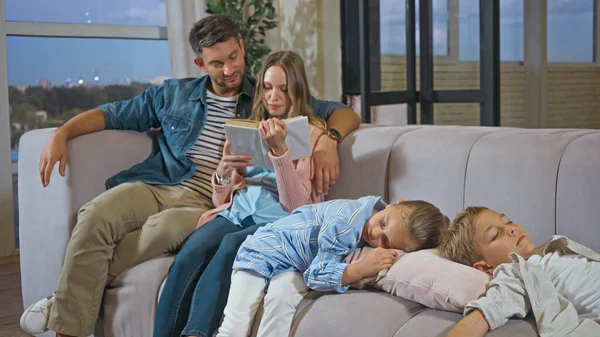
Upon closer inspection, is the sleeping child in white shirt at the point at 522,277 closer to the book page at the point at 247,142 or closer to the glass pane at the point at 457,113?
the book page at the point at 247,142

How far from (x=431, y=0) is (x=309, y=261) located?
2804 millimetres

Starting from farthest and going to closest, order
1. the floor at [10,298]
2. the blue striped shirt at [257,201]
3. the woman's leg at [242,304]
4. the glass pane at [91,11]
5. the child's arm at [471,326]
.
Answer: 1. the glass pane at [91,11]
2. the floor at [10,298]
3. the blue striped shirt at [257,201]
4. the woman's leg at [242,304]
5. the child's arm at [471,326]

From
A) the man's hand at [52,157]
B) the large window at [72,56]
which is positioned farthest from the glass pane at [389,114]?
the man's hand at [52,157]

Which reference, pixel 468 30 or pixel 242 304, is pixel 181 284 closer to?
pixel 242 304

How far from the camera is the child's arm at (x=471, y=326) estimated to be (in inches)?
54.7

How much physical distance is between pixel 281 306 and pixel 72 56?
3141 mm

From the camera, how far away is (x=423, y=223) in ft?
5.87

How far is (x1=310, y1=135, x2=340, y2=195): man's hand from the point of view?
2.28 meters

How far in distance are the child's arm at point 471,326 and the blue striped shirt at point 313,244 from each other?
38cm

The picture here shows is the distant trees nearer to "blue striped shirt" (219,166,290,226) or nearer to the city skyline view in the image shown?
the city skyline view

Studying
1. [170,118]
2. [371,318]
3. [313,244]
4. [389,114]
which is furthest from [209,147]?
[389,114]

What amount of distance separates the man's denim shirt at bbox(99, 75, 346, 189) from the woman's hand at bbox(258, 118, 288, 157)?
1.38 feet

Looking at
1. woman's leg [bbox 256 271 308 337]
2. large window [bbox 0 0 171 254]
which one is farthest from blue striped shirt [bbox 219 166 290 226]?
large window [bbox 0 0 171 254]

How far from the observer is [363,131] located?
2434 millimetres
